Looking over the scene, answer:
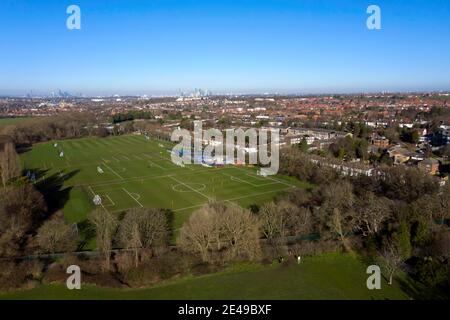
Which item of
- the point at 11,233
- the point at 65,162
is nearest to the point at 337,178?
the point at 11,233

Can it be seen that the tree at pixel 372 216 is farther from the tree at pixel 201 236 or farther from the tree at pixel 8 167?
the tree at pixel 8 167

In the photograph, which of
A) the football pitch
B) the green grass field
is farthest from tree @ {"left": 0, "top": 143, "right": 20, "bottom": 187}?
the green grass field

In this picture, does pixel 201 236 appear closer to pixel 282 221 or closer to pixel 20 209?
pixel 282 221

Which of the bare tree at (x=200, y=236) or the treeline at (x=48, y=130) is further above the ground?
the treeline at (x=48, y=130)

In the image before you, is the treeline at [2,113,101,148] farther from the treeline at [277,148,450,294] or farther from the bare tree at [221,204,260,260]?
the treeline at [277,148,450,294]

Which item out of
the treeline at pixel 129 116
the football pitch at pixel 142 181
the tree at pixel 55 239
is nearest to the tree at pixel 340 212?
the football pitch at pixel 142 181

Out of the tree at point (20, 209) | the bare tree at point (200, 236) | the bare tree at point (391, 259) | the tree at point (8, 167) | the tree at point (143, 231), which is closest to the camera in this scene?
the bare tree at point (391, 259)
